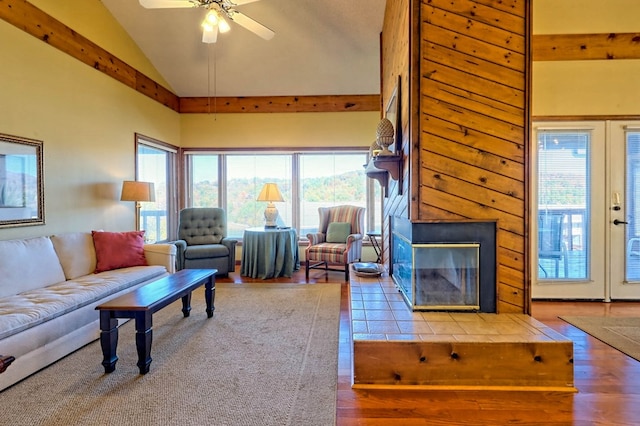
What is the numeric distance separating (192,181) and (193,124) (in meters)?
0.99

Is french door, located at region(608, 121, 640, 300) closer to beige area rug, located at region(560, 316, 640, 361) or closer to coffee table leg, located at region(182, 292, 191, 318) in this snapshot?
beige area rug, located at region(560, 316, 640, 361)

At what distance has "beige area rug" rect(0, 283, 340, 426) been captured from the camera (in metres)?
1.80

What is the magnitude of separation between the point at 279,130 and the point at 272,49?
1.36m

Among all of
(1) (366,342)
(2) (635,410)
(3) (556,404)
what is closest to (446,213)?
(1) (366,342)

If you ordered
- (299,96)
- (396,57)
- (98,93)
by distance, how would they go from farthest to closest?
(299,96)
(98,93)
(396,57)

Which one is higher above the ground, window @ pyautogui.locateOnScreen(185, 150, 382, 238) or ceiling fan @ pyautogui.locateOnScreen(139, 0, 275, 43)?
ceiling fan @ pyautogui.locateOnScreen(139, 0, 275, 43)

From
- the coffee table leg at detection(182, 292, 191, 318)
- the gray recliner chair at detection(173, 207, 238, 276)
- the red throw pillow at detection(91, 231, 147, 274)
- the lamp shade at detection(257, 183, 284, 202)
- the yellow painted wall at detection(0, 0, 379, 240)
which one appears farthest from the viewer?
the lamp shade at detection(257, 183, 284, 202)

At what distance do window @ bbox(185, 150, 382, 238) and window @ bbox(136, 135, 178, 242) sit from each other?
346 millimetres

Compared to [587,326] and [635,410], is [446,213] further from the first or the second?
[587,326]

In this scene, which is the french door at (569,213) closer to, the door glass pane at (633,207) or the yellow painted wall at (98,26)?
the door glass pane at (633,207)

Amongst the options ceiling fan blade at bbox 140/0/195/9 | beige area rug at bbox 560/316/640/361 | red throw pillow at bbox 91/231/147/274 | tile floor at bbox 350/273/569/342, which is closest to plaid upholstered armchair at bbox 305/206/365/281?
tile floor at bbox 350/273/569/342

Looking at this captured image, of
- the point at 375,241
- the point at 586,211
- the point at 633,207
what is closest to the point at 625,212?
the point at 633,207

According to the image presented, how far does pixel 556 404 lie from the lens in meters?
1.90

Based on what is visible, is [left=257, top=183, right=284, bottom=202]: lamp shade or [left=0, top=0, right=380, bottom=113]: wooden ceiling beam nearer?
[left=0, top=0, right=380, bottom=113]: wooden ceiling beam
